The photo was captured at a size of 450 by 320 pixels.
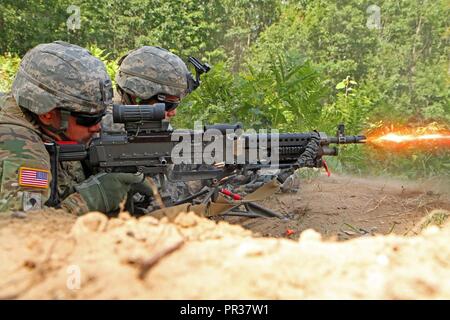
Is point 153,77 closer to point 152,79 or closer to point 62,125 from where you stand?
point 152,79

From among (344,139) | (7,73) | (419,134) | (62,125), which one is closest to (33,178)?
(62,125)

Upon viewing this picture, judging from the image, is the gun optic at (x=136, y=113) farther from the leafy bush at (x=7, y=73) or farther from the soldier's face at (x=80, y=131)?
the leafy bush at (x=7, y=73)

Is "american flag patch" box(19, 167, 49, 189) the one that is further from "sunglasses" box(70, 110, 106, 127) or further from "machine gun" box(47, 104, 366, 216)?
"sunglasses" box(70, 110, 106, 127)

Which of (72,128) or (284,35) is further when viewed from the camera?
(284,35)

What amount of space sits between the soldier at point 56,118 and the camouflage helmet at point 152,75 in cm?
142

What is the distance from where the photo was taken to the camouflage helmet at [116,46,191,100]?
518 cm

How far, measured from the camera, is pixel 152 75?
17.0 feet

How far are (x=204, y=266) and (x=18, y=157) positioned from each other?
181cm

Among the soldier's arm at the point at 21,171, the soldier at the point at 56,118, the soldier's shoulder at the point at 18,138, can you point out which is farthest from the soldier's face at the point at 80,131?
the soldier's arm at the point at 21,171

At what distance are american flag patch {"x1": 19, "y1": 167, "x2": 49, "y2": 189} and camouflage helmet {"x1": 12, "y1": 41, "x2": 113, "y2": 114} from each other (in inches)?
19.4

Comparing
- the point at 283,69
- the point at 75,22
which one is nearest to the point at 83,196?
the point at 283,69

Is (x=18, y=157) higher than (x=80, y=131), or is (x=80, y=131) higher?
(x=80, y=131)

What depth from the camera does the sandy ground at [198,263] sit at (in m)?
1.71
